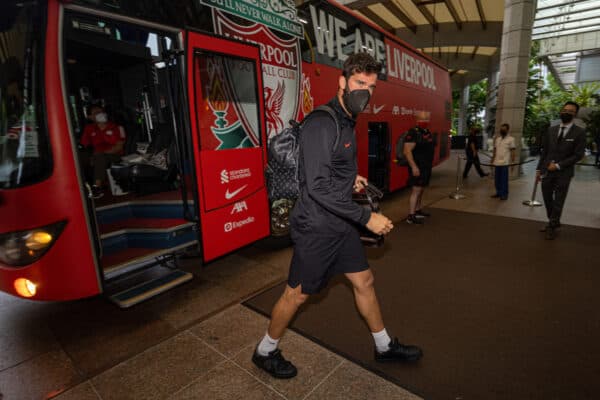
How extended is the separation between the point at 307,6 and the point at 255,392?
176 inches

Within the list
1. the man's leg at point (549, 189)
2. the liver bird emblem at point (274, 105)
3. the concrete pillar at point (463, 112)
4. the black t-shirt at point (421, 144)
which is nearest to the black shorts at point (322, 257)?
the liver bird emblem at point (274, 105)

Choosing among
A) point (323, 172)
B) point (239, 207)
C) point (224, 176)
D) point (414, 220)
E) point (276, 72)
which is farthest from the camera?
point (414, 220)

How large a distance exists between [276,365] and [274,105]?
2.87m

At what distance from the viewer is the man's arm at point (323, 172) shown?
167cm

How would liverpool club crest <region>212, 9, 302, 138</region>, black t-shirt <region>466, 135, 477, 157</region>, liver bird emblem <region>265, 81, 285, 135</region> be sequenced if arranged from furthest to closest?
black t-shirt <region>466, 135, 477, 157</region>
liver bird emblem <region>265, 81, 285, 135</region>
liverpool club crest <region>212, 9, 302, 138</region>

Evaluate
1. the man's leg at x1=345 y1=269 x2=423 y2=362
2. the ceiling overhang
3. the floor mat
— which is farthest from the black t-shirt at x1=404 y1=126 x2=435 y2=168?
the ceiling overhang

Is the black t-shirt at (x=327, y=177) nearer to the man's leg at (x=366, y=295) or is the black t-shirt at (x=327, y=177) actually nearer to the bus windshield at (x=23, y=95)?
the man's leg at (x=366, y=295)

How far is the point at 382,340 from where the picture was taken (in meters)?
2.21

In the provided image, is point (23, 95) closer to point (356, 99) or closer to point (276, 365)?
point (356, 99)

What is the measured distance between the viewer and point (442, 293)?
10.7 ft

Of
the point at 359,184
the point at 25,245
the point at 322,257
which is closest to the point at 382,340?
the point at 322,257

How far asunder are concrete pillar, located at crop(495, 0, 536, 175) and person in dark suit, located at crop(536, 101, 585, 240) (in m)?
5.94

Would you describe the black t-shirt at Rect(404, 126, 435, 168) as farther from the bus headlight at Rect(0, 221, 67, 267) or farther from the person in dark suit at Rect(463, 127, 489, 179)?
the person in dark suit at Rect(463, 127, 489, 179)

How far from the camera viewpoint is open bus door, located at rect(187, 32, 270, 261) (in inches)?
123
